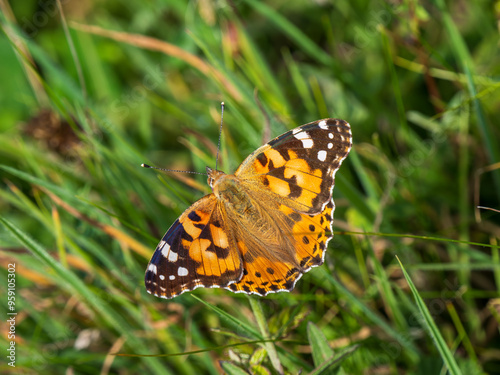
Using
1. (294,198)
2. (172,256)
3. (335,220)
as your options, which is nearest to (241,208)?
(294,198)

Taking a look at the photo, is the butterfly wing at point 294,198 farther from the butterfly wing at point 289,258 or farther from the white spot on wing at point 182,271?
the white spot on wing at point 182,271

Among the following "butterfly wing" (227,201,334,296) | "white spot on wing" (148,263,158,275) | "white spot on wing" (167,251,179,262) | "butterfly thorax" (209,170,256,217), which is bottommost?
"butterfly wing" (227,201,334,296)

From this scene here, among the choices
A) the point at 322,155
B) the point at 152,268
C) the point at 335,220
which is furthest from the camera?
the point at 335,220

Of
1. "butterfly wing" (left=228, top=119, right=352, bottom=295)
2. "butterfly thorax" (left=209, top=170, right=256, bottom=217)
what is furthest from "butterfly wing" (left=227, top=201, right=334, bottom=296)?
"butterfly thorax" (left=209, top=170, right=256, bottom=217)

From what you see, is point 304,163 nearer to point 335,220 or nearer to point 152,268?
point 335,220

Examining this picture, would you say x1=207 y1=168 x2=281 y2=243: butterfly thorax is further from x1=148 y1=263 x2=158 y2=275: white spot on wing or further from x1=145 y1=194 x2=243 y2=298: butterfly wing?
x1=148 y1=263 x2=158 y2=275: white spot on wing

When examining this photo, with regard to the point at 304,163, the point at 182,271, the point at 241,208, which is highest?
the point at 304,163

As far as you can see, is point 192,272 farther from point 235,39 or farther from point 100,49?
point 100,49
